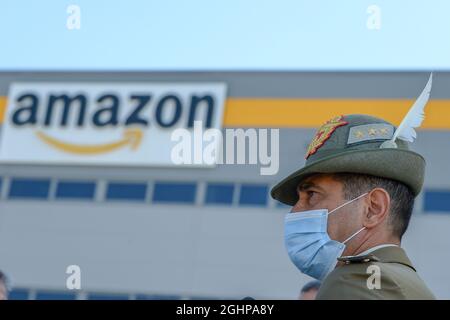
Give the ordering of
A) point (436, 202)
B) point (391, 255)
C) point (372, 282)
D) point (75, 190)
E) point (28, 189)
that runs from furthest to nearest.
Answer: point (28, 189) → point (75, 190) → point (436, 202) → point (391, 255) → point (372, 282)

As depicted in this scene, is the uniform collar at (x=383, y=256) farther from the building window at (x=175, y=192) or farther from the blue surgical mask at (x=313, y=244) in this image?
the building window at (x=175, y=192)

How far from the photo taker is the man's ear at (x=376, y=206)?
188cm

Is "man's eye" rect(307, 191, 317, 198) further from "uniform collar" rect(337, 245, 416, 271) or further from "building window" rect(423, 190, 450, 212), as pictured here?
"building window" rect(423, 190, 450, 212)

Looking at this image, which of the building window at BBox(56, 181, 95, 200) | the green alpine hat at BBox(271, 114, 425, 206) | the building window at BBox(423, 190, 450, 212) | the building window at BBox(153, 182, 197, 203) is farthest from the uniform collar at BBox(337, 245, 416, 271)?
the building window at BBox(56, 181, 95, 200)

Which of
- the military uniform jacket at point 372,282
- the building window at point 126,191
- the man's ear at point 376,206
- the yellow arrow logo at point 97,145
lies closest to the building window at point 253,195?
the building window at point 126,191

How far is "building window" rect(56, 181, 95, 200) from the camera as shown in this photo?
1889cm

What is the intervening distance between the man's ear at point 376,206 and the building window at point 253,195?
52.4 feet

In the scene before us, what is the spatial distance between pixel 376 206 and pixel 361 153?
14 centimetres

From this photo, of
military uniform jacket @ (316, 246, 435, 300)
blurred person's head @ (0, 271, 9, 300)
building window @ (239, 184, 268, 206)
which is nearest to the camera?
military uniform jacket @ (316, 246, 435, 300)

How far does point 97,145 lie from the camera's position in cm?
1859

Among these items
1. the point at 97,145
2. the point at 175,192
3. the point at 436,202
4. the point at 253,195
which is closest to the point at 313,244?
the point at 436,202

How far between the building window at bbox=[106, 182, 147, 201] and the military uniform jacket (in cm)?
1695

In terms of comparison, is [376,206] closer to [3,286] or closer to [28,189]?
[3,286]

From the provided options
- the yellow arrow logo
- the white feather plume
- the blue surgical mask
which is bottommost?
the blue surgical mask
